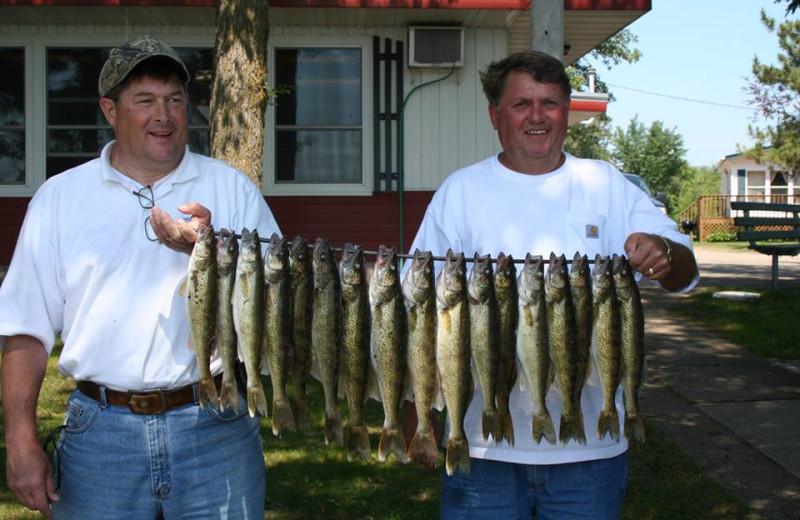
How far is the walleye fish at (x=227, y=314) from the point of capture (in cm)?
294

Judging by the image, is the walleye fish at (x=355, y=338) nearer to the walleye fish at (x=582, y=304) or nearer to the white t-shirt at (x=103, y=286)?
the white t-shirt at (x=103, y=286)

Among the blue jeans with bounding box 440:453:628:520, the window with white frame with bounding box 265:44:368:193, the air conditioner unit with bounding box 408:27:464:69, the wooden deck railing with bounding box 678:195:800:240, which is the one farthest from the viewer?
the wooden deck railing with bounding box 678:195:800:240

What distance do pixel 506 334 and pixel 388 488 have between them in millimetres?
3032

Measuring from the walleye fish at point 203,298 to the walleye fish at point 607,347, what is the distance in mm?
1288

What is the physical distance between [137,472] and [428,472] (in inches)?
130

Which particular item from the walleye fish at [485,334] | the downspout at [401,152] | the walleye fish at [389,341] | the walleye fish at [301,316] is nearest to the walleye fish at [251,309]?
the walleye fish at [301,316]

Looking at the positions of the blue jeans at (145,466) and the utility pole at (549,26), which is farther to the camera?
the utility pole at (549,26)

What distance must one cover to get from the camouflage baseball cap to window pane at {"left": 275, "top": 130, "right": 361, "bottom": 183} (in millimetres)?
8856

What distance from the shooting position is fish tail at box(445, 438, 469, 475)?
2986mm

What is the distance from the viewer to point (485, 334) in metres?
2.94

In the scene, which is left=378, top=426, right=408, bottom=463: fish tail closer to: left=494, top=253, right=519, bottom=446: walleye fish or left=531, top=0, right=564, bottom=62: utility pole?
left=494, top=253, right=519, bottom=446: walleye fish

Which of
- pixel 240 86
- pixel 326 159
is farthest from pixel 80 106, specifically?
pixel 240 86

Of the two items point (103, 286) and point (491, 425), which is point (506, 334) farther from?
point (103, 286)

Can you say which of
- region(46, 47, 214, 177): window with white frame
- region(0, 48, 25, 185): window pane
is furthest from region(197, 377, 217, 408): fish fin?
region(0, 48, 25, 185): window pane
